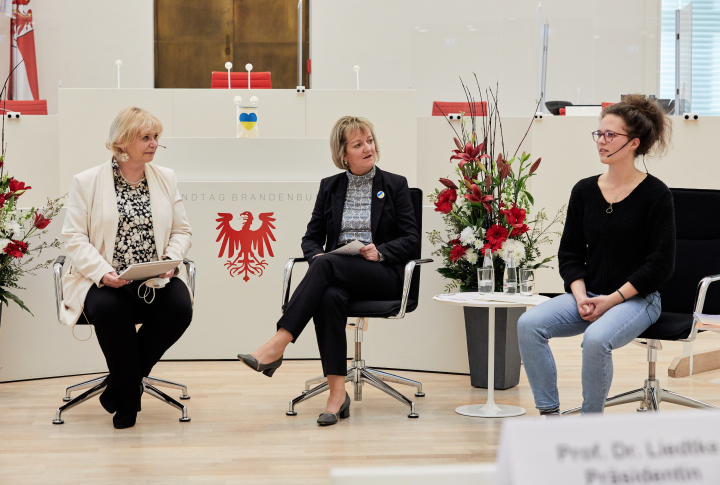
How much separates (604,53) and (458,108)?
1.34m

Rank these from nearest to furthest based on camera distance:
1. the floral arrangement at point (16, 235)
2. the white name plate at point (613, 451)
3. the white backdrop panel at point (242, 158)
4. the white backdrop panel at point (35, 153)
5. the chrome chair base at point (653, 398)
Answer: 1. the white name plate at point (613, 451)
2. the chrome chair base at point (653, 398)
3. the floral arrangement at point (16, 235)
4. the white backdrop panel at point (242, 158)
5. the white backdrop panel at point (35, 153)

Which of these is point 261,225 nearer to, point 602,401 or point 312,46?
point 602,401

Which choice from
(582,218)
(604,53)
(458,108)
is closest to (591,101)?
(604,53)

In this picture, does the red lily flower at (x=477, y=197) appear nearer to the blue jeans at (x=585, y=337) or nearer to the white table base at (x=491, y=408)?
the white table base at (x=491, y=408)

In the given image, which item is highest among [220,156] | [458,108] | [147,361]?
[458,108]

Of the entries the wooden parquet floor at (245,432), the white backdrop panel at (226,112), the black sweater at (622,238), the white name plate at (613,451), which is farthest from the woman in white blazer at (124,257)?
the white backdrop panel at (226,112)

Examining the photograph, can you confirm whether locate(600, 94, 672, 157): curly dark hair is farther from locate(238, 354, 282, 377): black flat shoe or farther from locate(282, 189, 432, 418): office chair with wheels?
locate(238, 354, 282, 377): black flat shoe

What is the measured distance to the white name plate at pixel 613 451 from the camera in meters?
0.54

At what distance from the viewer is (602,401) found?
7.21 ft

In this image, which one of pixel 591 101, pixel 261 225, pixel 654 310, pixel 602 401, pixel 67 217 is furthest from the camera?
pixel 591 101

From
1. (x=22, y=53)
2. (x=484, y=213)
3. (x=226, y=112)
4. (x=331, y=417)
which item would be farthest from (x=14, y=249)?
(x=22, y=53)

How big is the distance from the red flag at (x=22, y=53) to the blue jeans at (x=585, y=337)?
22.5 ft

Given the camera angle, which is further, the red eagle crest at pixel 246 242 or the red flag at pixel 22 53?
the red flag at pixel 22 53

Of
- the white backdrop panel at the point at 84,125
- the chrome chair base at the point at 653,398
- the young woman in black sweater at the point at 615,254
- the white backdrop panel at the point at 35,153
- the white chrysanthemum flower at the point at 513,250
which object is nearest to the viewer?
the young woman in black sweater at the point at 615,254
